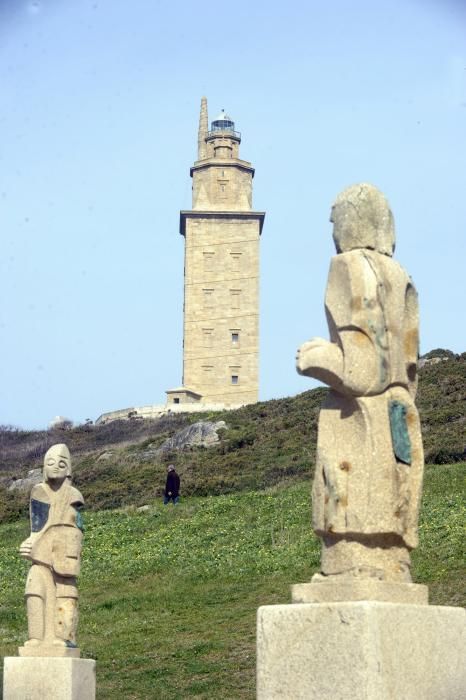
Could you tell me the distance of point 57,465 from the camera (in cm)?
1270

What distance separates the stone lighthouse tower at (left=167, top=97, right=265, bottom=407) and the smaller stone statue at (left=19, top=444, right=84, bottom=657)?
74.6 meters

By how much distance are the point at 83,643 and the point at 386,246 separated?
44.0 feet

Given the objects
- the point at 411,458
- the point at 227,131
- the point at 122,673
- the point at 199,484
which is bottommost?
the point at 122,673

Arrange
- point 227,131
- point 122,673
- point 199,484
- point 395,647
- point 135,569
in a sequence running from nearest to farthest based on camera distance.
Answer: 1. point 395,647
2. point 122,673
3. point 135,569
4. point 199,484
5. point 227,131

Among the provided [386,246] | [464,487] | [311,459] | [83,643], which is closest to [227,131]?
[311,459]

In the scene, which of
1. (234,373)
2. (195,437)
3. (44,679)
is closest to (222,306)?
(234,373)

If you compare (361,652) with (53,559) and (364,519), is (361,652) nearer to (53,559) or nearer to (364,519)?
(364,519)

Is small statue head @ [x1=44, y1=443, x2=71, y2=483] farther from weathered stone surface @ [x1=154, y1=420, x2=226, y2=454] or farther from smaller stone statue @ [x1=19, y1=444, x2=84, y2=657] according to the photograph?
weathered stone surface @ [x1=154, y1=420, x2=226, y2=454]

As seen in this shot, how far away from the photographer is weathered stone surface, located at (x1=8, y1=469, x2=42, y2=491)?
4616 cm

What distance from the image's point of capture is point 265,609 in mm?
7016

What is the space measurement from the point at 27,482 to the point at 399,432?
4116 centimetres

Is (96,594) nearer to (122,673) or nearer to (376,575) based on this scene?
(122,673)

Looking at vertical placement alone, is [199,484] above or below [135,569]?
above

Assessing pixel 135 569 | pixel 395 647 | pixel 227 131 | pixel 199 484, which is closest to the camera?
pixel 395 647
